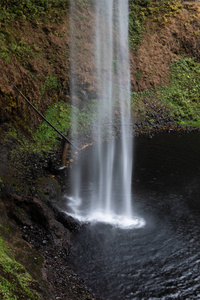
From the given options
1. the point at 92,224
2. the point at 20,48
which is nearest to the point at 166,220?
the point at 92,224

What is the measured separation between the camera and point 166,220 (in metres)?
11.6

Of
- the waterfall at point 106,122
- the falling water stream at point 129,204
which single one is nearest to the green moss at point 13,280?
the falling water stream at point 129,204

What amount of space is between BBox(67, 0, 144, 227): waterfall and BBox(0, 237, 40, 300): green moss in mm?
4551

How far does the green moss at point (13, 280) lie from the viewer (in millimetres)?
6011

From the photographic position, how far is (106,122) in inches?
882

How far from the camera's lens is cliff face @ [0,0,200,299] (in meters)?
9.86

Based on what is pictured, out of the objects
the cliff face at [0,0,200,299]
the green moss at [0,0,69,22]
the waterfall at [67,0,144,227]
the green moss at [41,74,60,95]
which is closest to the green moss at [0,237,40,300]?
the cliff face at [0,0,200,299]

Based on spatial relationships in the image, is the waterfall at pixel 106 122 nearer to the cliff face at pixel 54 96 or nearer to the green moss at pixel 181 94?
the cliff face at pixel 54 96

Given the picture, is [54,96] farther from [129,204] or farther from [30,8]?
[129,204]

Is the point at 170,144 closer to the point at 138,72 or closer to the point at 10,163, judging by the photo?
the point at 138,72

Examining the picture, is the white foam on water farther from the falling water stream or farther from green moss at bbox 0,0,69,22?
green moss at bbox 0,0,69,22

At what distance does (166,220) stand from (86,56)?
55.2 ft

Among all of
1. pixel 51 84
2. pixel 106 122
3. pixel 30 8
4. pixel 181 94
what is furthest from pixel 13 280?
pixel 181 94

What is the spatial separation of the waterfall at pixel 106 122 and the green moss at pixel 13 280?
455cm
